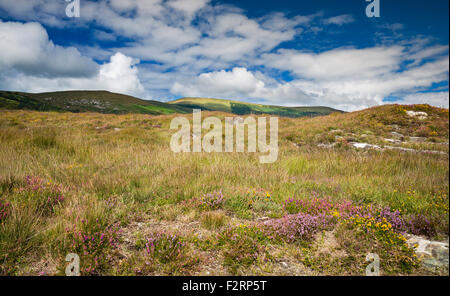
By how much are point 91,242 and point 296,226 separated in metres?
2.99

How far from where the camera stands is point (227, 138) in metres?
13.9

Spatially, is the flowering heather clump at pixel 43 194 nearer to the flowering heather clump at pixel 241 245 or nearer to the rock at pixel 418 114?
the flowering heather clump at pixel 241 245

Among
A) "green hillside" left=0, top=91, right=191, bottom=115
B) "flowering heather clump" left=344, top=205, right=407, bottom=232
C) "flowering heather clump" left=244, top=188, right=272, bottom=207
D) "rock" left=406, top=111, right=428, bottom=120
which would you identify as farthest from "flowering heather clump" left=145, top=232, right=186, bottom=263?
"green hillside" left=0, top=91, right=191, bottom=115

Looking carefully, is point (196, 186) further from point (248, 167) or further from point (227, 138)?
point (227, 138)

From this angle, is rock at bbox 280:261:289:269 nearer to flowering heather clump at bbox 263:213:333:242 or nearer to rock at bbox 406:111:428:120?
flowering heather clump at bbox 263:213:333:242

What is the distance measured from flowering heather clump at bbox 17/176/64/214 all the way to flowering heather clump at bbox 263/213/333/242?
3.73 m

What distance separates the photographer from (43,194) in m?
3.77

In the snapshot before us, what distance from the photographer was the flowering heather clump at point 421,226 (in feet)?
9.41

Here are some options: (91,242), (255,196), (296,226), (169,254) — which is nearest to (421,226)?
(296,226)

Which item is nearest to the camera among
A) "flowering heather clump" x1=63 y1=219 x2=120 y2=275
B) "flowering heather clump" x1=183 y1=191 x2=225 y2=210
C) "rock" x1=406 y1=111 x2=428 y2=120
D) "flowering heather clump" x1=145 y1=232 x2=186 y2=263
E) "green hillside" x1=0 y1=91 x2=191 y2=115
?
"flowering heather clump" x1=63 y1=219 x2=120 y2=275

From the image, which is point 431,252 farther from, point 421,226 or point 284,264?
point 284,264

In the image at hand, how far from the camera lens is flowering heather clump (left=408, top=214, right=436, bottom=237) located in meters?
2.87
